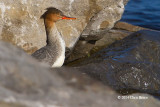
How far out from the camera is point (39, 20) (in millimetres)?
5320

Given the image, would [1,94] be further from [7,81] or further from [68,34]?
[68,34]

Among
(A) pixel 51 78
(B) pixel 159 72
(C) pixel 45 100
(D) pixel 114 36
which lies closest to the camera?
(C) pixel 45 100

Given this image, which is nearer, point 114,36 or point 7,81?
point 7,81

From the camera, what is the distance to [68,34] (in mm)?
5637

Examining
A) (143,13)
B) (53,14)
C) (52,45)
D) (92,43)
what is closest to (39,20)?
(53,14)

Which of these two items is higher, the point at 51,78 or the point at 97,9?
the point at 51,78

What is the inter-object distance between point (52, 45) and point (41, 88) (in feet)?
9.86

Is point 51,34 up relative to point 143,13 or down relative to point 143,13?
up

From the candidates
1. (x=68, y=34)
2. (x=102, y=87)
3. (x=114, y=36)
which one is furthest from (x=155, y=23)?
(x=102, y=87)

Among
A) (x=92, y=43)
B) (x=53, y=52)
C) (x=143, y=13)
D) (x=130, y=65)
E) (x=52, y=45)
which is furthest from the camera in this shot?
(x=143, y=13)

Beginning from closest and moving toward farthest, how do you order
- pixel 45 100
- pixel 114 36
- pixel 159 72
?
1. pixel 45 100
2. pixel 159 72
3. pixel 114 36

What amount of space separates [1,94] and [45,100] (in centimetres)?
31

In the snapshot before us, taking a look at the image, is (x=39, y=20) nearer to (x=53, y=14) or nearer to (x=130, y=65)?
(x=53, y=14)

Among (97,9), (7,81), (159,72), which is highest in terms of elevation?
(7,81)
